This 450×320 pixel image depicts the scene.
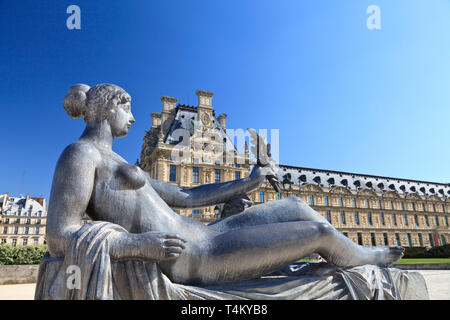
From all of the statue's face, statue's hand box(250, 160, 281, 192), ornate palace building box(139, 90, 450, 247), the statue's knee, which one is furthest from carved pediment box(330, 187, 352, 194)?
the statue's face

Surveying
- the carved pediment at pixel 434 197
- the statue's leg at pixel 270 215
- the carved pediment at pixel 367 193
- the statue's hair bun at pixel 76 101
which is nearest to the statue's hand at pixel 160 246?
the statue's leg at pixel 270 215

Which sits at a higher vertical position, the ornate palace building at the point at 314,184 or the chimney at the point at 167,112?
the chimney at the point at 167,112

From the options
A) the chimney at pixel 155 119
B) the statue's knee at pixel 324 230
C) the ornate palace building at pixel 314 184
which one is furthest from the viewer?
the chimney at pixel 155 119

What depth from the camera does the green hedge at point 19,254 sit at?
15.2m

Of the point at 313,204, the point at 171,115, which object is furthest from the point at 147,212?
the point at 313,204

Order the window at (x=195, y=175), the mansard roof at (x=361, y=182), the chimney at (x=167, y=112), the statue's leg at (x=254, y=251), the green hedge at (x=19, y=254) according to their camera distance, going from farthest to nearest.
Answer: the mansard roof at (x=361, y=182) < the chimney at (x=167, y=112) < the window at (x=195, y=175) < the green hedge at (x=19, y=254) < the statue's leg at (x=254, y=251)

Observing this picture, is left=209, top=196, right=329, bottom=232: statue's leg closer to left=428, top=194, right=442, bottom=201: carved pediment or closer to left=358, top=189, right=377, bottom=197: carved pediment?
left=358, top=189, right=377, bottom=197: carved pediment

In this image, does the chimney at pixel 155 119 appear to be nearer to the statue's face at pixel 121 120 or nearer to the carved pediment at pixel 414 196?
the statue's face at pixel 121 120

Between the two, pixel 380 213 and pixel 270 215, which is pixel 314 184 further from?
pixel 270 215

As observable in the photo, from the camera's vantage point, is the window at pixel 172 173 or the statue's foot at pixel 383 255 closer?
the statue's foot at pixel 383 255

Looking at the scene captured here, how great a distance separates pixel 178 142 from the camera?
35.8 metres

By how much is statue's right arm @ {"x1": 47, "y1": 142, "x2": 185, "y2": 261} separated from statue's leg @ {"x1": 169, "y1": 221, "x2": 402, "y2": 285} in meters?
0.27

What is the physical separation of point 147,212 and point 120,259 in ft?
1.32
